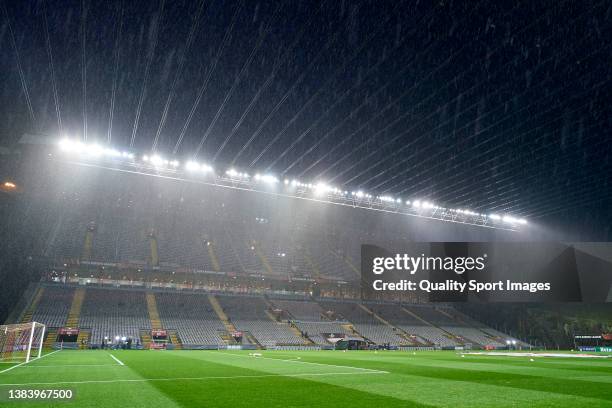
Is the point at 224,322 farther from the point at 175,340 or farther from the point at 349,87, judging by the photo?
the point at 349,87

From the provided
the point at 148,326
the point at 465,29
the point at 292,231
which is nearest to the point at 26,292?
the point at 148,326

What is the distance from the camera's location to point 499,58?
1506 centimetres

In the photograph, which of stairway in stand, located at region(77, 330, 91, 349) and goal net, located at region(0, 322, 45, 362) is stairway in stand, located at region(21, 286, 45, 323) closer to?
stairway in stand, located at region(77, 330, 91, 349)

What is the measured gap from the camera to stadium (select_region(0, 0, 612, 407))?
12875 millimetres

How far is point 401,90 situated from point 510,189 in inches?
698

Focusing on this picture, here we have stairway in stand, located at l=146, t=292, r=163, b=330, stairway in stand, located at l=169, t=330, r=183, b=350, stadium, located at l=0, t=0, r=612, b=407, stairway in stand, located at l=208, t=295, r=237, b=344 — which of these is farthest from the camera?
stairway in stand, located at l=208, t=295, r=237, b=344

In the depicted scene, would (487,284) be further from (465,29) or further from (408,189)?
(465,29)

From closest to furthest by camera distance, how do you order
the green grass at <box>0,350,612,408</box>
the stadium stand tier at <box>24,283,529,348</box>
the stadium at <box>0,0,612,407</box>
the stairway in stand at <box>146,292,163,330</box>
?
1. the green grass at <box>0,350,612,408</box>
2. the stadium at <box>0,0,612,407</box>
3. the stadium stand tier at <box>24,283,529,348</box>
4. the stairway in stand at <box>146,292,163,330</box>

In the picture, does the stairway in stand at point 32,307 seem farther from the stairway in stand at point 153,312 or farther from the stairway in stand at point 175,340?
the stairway in stand at point 175,340

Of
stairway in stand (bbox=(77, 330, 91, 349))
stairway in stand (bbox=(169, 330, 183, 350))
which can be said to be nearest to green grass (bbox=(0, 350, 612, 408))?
stairway in stand (bbox=(77, 330, 91, 349))

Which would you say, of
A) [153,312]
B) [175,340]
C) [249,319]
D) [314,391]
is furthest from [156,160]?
[314,391]

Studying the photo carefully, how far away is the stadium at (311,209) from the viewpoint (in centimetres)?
1288

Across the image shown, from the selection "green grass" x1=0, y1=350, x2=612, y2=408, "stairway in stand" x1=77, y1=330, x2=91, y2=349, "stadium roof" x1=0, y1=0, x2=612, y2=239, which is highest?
"stadium roof" x1=0, y1=0, x2=612, y2=239

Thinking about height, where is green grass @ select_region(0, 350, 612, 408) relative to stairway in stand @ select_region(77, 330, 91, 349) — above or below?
above
